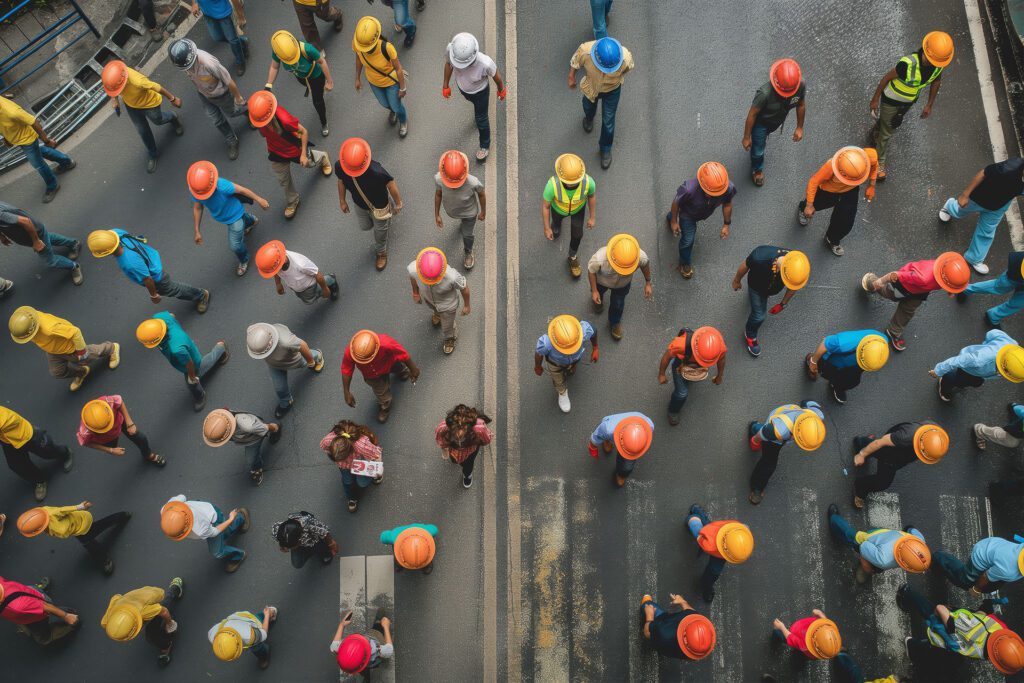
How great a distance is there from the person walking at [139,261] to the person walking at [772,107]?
300 inches

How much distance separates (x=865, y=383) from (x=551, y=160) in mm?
5175

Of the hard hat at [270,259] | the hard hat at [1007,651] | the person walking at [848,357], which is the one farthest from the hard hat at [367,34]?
the hard hat at [1007,651]

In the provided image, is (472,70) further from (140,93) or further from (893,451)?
(893,451)

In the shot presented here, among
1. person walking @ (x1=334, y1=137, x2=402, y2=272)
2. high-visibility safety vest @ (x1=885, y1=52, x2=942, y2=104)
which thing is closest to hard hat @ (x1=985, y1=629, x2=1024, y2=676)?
high-visibility safety vest @ (x1=885, y1=52, x2=942, y2=104)

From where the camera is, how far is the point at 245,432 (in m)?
7.29

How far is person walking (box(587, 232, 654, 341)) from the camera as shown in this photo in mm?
7188

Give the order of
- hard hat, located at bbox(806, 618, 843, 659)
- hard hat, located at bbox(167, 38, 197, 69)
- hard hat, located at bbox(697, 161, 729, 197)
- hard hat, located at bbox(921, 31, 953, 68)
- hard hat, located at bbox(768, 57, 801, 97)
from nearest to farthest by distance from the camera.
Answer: hard hat, located at bbox(806, 618, 843, 659) → hard hat, located at bbox(697, 161, 729, 197) → hard hat, located at bbox(768, 57, 801, 97) → hard hat, located at bbox(921, 31, 953, 68) → hard hat, located at bbox(167, 38, 197, 69)

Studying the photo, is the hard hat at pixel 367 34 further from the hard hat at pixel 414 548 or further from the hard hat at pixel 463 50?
the hard hat at pixel 414 548

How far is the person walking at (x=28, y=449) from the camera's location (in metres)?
7.25

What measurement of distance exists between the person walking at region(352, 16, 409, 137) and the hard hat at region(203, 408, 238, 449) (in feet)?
15.6

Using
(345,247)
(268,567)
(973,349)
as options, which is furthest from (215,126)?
(973,349)

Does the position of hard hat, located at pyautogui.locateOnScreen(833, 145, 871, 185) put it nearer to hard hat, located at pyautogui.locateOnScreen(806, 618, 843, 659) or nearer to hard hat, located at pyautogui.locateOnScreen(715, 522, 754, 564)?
hard hat, located at pyautogui.locateOnScreen(715, 522, 754, 564)

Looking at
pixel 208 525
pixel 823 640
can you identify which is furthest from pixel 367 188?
pixel 823 640

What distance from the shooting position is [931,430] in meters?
6.62
